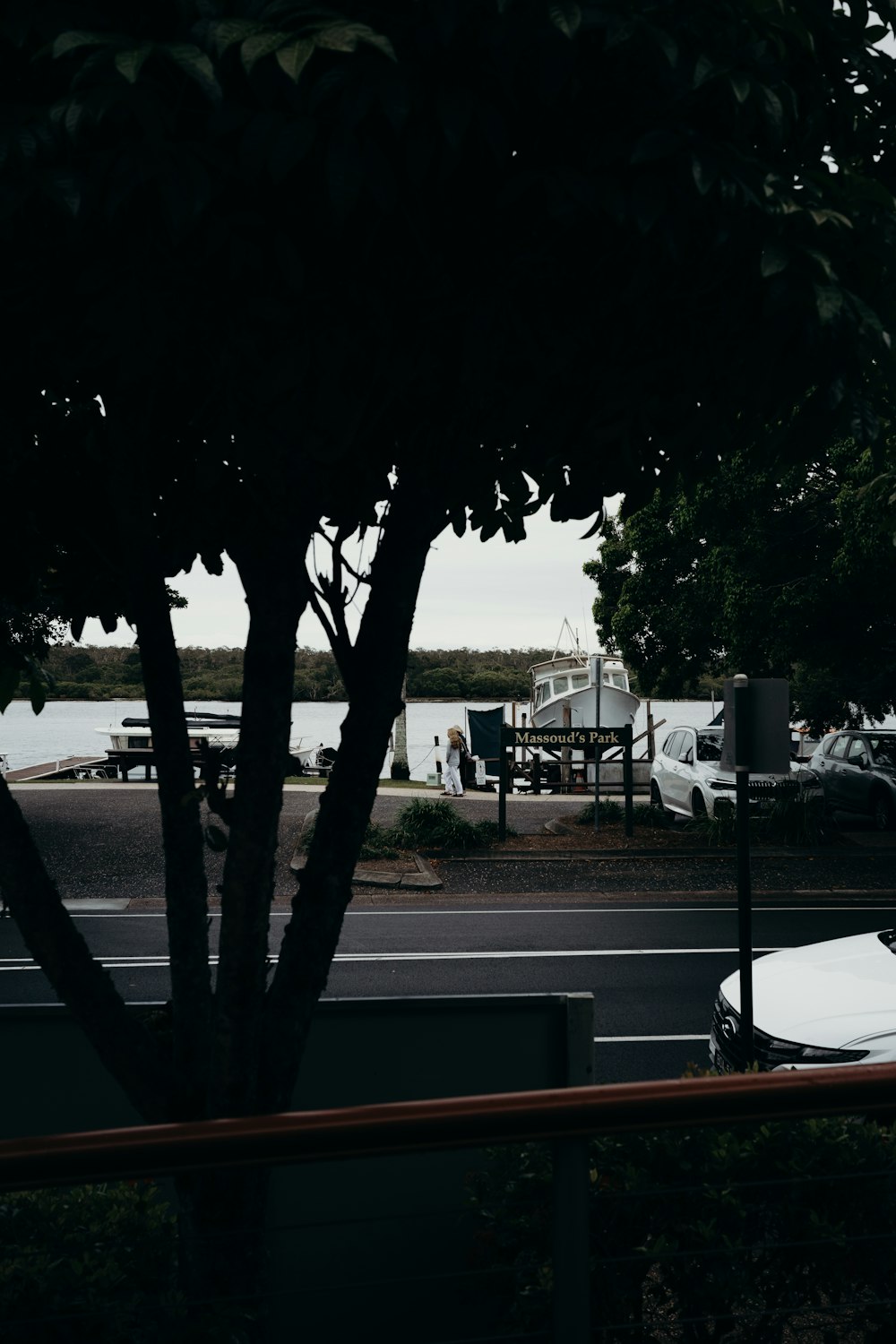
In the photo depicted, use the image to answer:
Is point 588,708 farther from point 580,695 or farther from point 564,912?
point 564,912

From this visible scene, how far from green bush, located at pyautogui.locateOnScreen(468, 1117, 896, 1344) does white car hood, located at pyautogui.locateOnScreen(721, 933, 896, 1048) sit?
2.47 meters

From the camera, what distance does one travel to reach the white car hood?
6.44m

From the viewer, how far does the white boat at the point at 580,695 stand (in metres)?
40.9

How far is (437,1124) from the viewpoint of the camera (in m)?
2.07

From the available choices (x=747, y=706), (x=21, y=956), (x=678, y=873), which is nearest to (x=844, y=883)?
(x=678, y=873)

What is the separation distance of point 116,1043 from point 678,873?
1444 centimetres

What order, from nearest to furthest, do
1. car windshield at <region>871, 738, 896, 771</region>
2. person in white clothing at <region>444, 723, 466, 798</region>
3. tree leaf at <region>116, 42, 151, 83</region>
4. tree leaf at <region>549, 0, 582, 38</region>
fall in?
1. tree leaf at <region>116, 42, 151, 83</region>
2. tree leaf at <region>549, 0, 582, 38</region>
3. car windshield at <region>871, 738, 896, 771</region>
4. person in white clothing at <region>444, 723, 466, 798</region>

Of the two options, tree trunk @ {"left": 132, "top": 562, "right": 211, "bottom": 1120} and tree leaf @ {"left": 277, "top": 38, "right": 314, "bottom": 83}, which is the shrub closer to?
tree trunk @ {"left": 132, "top": 562, "right": 211, "bottom": 1120}

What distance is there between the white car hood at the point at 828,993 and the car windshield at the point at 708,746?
1341 cm

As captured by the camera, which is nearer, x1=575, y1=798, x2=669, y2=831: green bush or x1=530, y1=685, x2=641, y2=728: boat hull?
x1=575, y1=798, x2=669, y2=831: green bush

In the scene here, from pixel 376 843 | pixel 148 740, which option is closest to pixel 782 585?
pixel 376 843

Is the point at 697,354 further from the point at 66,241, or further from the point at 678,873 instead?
the point at 678,873

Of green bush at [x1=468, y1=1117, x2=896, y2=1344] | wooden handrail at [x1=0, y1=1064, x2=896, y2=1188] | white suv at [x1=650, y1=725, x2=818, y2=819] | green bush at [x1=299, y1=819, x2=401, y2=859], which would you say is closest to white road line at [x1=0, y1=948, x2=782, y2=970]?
green bush at [x1=299, y1=819, x2=401, y2=859]

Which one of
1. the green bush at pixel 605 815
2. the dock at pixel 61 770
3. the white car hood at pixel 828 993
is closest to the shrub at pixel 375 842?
the green bush at pixel 605 815
